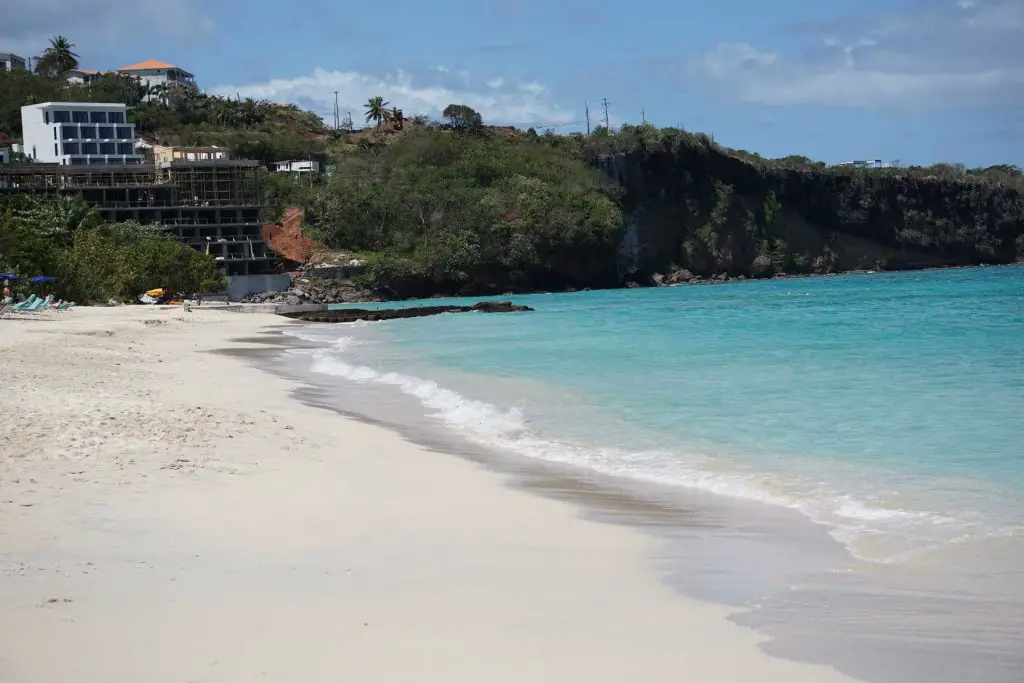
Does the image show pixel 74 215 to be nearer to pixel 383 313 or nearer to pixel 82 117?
pixel 383 313

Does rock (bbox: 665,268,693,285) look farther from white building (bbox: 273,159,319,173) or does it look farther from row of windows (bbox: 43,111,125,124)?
row of windows (bbox: 43,111,125,124)

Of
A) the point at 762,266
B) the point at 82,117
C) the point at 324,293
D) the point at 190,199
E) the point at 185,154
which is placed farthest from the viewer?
the point at 762,266

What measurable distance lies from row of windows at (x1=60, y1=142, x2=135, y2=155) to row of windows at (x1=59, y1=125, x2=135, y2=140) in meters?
0.58

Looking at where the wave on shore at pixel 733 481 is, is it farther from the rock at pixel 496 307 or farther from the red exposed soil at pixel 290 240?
the red exposed soil at pixel 290 240

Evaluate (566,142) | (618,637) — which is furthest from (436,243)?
(618,637)

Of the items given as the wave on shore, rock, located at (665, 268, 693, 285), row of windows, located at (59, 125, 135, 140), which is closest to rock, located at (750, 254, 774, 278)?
rock, located at (665, 268, 693, 285)

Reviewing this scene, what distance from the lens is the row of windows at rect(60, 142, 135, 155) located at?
4023 inches

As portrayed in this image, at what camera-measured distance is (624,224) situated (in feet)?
365

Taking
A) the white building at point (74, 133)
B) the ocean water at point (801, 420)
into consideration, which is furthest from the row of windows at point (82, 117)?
the ocean water at point (801, 420)

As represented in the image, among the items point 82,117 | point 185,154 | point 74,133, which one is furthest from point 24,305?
point 82,117

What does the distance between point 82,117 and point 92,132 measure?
1706 millimetres

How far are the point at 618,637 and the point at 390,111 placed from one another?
138023 millimetres

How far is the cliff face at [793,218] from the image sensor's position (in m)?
116

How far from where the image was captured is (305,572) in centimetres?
674
